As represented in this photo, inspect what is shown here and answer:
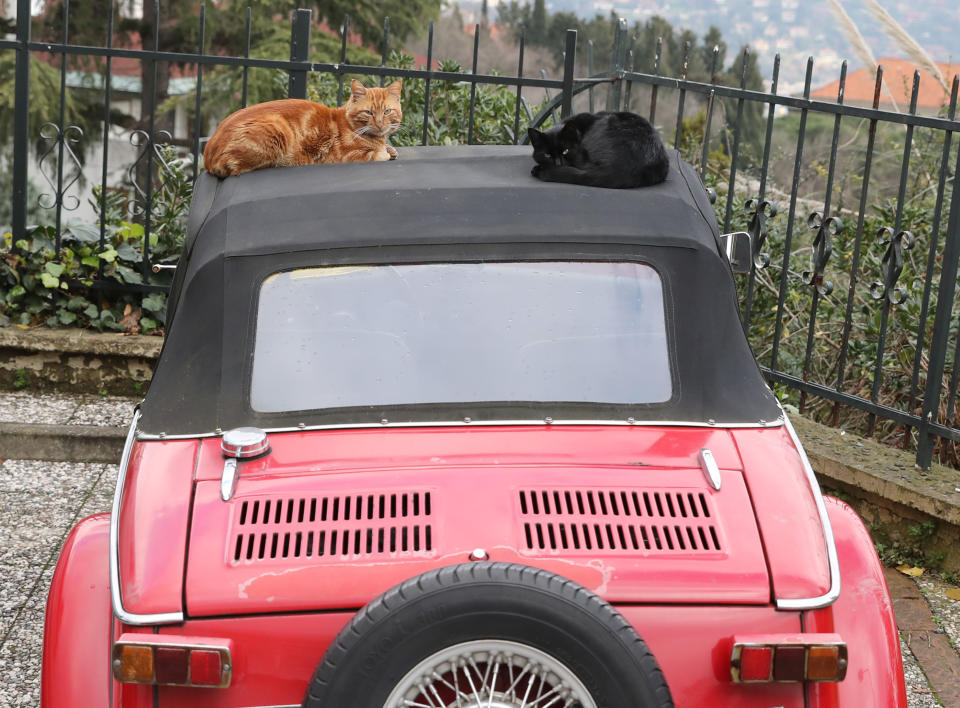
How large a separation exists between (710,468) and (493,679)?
0.90m

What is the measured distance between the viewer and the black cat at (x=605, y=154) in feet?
12.0

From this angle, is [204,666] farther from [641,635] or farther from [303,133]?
[303,133]

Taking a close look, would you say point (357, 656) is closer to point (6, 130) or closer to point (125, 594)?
point (125, 594)

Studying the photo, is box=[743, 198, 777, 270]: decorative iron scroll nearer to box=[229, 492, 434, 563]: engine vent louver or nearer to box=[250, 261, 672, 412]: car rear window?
box=[250, 261, 672, 412]: car rear window

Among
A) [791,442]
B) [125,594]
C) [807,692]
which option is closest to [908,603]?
[791,442]

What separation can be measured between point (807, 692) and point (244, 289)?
1.90 meters

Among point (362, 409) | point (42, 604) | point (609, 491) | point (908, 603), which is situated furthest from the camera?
point (908, 603)

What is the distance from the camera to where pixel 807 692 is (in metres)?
2.47

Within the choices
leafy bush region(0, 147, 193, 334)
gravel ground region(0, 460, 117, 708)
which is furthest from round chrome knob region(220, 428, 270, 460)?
leafy bush region(0, 147, 193, 334)

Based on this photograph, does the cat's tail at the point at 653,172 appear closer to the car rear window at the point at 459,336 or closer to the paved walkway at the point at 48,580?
the car rear window at the point at 459,336

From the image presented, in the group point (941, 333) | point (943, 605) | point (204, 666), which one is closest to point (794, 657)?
point (204, 666)

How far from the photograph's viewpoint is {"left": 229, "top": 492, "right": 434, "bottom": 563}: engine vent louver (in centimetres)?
253

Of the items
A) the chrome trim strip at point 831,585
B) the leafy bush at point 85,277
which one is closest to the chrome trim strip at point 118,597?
the chrome trim strip at point 831,585

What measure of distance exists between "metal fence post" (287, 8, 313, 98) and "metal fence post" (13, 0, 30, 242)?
5.56 feet
